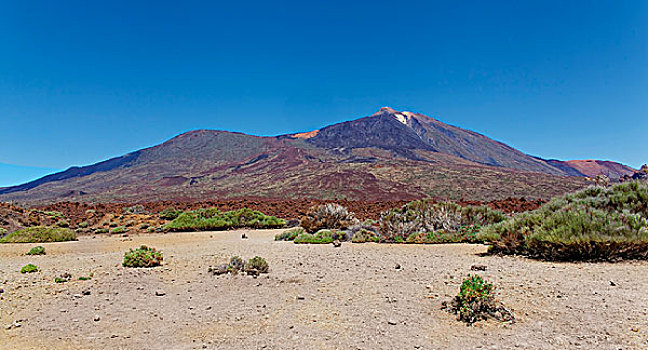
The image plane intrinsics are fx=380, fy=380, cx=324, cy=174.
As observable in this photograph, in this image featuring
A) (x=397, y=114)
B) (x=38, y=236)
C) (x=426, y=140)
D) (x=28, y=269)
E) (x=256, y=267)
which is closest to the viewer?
(x=256, y=267)

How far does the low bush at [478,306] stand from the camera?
13.1 ft

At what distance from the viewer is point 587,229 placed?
648cm

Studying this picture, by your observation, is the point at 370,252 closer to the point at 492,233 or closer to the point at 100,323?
the point at 492,233

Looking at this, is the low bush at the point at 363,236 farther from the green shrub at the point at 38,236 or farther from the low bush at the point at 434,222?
the green shrub at the point at 38,236

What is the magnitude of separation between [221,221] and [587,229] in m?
13.6

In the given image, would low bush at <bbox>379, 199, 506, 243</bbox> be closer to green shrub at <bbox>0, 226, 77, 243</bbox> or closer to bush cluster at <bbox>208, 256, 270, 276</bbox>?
bush cluster at <bbox>208, 256, 270, 276</bbox>

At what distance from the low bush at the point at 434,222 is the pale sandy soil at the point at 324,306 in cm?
260

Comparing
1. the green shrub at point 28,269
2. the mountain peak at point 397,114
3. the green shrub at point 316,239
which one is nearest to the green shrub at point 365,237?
the green shrub at point 316,239

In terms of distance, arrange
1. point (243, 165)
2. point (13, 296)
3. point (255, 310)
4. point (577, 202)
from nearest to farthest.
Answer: point (255, 310), point (13, 296), point (577, 202), point (243, 165)

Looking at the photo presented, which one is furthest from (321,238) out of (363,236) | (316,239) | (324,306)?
(324,306)

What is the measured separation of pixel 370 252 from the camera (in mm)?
8805

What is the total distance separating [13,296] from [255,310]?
357 centimetres

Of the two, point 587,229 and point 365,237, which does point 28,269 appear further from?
point 587,229

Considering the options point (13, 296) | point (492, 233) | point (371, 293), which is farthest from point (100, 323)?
point (492, 233)
